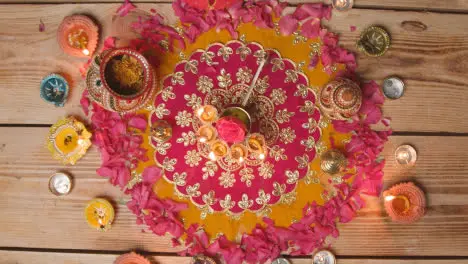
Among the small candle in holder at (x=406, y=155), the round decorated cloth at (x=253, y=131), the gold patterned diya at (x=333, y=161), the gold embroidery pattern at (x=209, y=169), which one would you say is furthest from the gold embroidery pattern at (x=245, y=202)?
the small candle in holder at (x=406, y=155)

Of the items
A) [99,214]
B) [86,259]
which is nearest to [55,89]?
[99,214]

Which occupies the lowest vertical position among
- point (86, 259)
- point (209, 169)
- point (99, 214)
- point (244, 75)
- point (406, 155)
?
point (86, 259)

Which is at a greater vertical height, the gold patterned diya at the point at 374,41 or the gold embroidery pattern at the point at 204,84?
the gold patterned diya at the point at 374,41

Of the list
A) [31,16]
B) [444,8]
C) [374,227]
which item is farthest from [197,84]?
[444,8]

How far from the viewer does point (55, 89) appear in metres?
1.10

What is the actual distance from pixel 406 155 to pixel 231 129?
0.53m

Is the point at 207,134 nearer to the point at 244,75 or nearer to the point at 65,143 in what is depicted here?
the point at 244,75

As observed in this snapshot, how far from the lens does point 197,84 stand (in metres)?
1.08

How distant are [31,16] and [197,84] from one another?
0.54m

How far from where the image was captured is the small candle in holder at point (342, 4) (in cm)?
109

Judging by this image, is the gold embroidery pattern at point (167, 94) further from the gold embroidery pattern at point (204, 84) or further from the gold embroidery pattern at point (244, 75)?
the gold embroidery pattern at point (244, 75)

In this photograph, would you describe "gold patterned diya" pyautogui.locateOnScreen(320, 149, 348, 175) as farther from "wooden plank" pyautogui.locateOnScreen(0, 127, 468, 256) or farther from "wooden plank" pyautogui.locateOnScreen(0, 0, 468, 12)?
"wooden plank" pyautogui.locateOnScreen(0, 0, 468, 12)

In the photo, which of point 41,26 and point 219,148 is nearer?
point 219,148

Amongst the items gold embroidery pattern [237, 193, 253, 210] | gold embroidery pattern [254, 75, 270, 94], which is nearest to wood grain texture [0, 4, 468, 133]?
gold embroidery pattern [254, 75, 270, 94]
